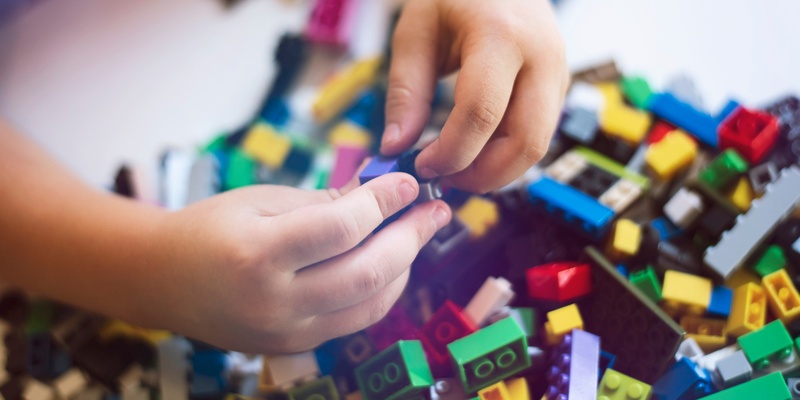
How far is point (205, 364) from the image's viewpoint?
2.15ft

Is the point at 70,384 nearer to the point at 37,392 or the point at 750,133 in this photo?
the point at 37,392

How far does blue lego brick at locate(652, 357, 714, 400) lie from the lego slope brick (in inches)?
0.6

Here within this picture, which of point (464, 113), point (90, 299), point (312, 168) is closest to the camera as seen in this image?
point (464, 113)

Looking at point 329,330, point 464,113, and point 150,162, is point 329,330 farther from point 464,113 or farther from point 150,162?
point 150,162

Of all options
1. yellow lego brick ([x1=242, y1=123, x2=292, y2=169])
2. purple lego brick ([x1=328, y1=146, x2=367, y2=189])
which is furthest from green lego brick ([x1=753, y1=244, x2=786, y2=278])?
yellow lego brick ([x1=242, y1=123, x2=292, y2=169])

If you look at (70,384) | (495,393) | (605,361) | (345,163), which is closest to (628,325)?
(605,361)

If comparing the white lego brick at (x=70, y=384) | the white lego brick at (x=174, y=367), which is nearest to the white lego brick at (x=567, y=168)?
the white lego brick at (x=174, y=367)

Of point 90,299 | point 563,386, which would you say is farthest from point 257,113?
point 563,386

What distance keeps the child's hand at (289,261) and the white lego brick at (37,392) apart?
0.19m

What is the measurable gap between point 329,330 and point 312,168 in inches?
11.6

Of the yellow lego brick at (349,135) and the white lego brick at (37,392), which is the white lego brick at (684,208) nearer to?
the yellow lego brick at (349,135)

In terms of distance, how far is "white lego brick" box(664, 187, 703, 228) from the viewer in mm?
654

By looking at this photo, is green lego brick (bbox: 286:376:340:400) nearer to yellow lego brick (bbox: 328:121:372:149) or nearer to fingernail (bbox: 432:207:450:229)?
fingernail (bbox: 432:207:450:229)

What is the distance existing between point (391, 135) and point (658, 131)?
325 millimetres
